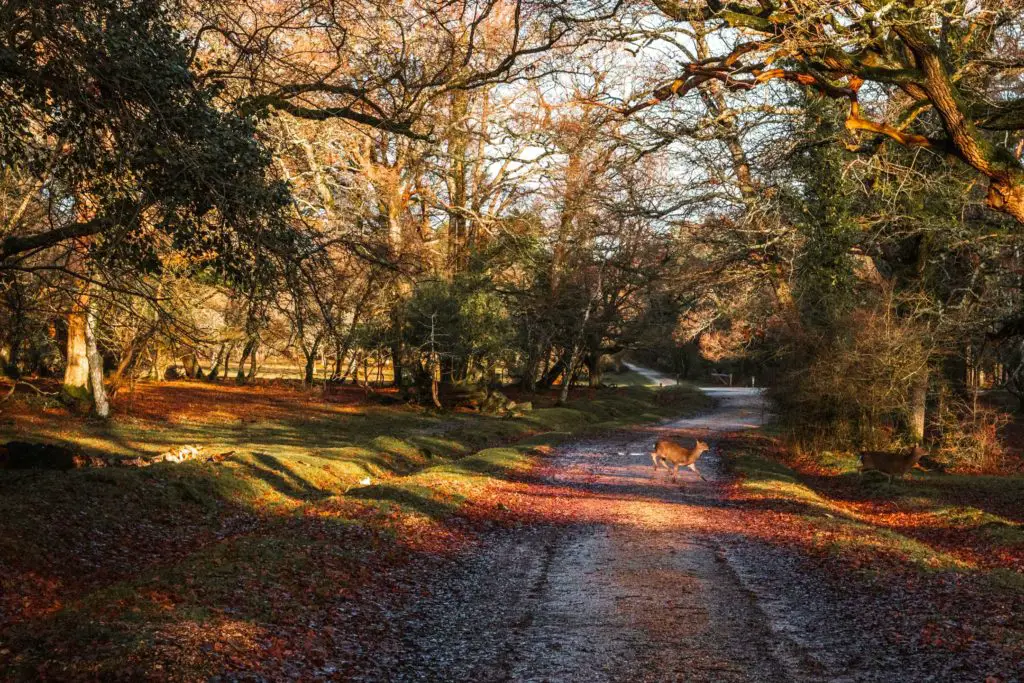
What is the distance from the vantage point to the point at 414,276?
14.6m

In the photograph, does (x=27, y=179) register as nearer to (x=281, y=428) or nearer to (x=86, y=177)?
(x=86, y=177)

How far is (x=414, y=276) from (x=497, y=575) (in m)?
5.40

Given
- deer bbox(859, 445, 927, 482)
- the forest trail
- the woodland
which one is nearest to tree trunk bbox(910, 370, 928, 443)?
the woodland

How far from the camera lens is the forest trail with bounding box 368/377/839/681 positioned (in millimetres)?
7617

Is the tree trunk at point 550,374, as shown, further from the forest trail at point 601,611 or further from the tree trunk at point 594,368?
the forest trail at point 601,611

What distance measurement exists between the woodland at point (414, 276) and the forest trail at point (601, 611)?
0.78 metres

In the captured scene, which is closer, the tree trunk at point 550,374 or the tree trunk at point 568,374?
the tree trunk at point 568,374

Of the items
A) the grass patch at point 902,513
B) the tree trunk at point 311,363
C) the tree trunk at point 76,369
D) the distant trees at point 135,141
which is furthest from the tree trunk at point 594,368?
the distant trees at point 135,141

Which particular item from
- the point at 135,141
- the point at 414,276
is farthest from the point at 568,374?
the point at 135,141

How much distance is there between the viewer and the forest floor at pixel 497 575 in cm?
755

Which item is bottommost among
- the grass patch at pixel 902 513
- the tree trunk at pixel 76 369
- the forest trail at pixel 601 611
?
the forest trail at pixel 601 611

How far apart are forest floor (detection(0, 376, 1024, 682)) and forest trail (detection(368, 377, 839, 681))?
0.12 feet

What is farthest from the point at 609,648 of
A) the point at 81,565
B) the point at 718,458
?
the point at 718,458

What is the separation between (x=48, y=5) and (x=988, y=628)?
1053cm
